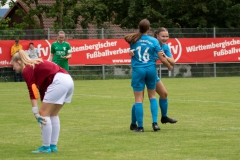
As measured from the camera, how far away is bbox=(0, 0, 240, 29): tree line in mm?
36438

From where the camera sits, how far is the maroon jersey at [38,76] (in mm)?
8148

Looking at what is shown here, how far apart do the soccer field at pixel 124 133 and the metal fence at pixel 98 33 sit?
12.9 metres

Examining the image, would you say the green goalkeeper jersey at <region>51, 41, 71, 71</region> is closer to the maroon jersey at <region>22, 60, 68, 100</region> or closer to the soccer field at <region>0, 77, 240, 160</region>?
the soccer field at <region>0, 77, 240, 160</region>

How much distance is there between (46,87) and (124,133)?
2605 millimetres

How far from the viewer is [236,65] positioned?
108ft

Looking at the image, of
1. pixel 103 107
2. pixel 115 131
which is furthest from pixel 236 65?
pixel 115 131

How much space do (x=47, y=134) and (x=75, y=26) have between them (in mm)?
32159

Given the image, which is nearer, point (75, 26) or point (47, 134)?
point (47, 134)

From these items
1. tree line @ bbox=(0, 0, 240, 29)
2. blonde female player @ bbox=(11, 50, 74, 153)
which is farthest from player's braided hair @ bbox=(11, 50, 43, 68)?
tree line @ bbox=(0, 0, 240, 29)

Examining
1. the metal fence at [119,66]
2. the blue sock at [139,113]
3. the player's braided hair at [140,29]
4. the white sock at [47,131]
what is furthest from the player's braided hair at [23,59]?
the metal fence at [119,66]

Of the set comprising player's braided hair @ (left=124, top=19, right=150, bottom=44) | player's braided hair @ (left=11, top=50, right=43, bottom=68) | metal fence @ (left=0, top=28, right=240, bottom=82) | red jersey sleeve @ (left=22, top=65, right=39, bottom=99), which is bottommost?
metal fence @ (left=0, top=28, right=240, bottom=82)

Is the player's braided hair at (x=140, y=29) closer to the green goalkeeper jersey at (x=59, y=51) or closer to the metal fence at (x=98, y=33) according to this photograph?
the green goalkeeper jersey at (x=59, y=51)

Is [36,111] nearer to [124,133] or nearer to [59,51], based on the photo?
[124,133]

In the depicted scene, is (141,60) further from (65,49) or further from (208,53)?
(208,53)
